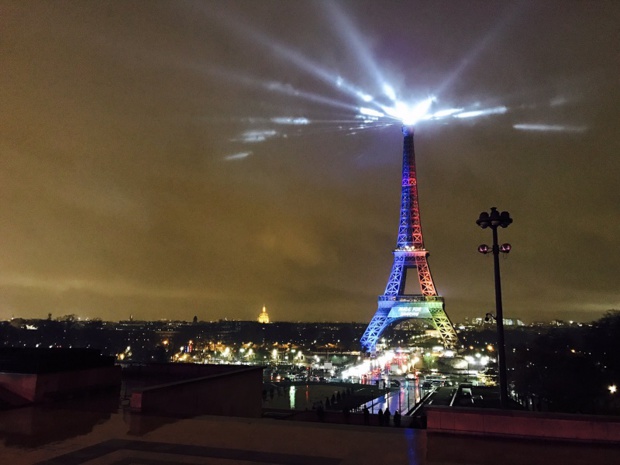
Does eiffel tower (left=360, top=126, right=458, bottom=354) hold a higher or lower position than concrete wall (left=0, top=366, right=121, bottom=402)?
higher

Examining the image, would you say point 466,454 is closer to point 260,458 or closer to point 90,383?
point 260,458

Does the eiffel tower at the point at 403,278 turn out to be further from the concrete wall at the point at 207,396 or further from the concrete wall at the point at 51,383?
the concrete wall at the point at 51,383

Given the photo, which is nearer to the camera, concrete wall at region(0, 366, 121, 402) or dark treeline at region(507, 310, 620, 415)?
concrete wall at region(0, 366, 121, 402)

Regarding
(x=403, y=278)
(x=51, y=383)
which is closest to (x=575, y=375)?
(x=51, y=383)

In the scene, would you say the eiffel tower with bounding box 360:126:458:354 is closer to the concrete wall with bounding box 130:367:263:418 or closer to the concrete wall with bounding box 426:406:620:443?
the concrete wall with bounding box 130:367:263:418

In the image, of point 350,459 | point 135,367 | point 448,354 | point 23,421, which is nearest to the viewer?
point 350,459

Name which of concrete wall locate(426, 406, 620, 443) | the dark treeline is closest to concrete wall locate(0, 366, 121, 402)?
concrete wall locate(426, 406, 620, 443)

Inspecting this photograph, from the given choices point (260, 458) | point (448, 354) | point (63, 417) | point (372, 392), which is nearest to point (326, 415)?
point (63, 417)
